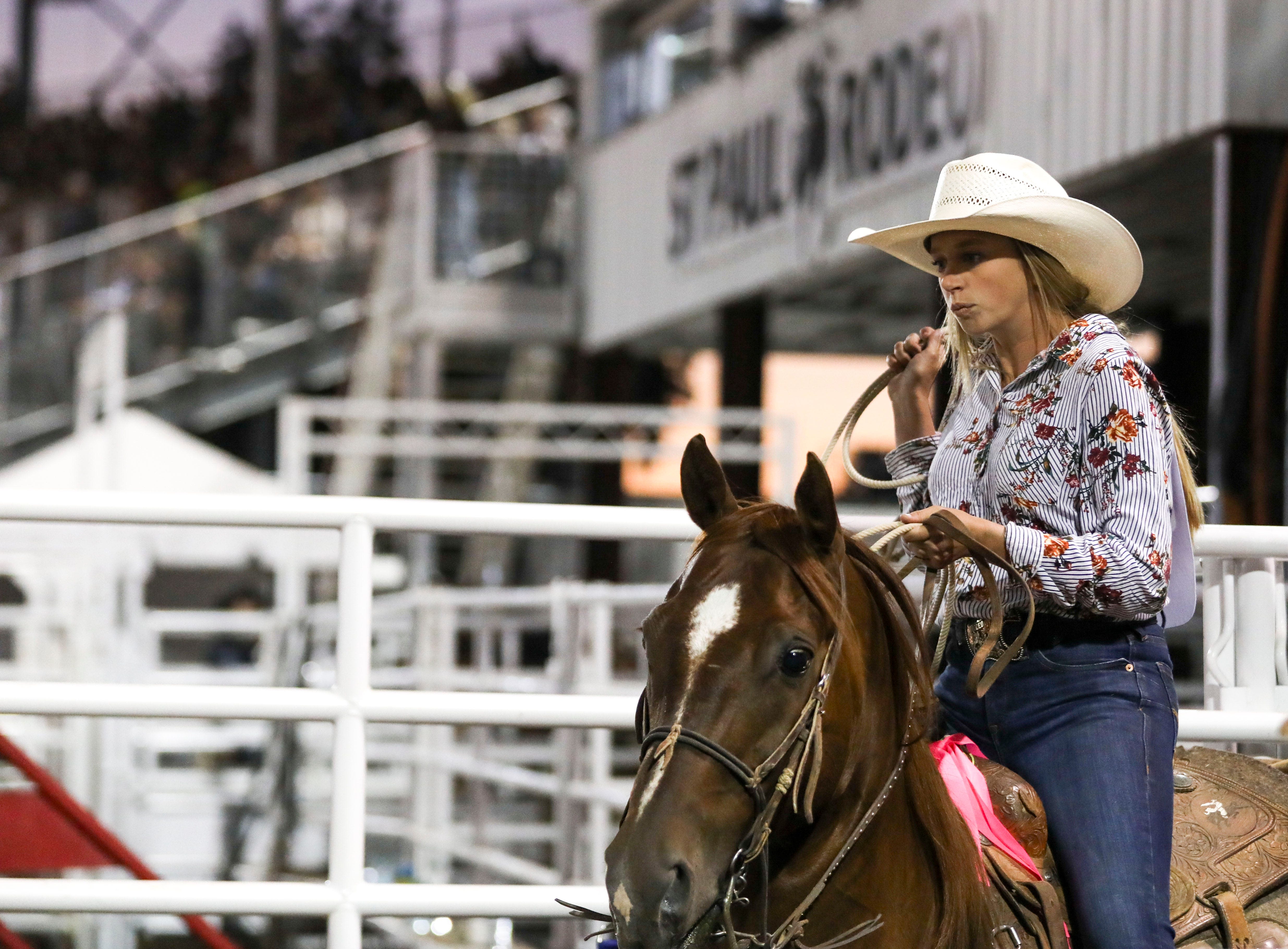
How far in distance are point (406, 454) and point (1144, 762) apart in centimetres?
1356

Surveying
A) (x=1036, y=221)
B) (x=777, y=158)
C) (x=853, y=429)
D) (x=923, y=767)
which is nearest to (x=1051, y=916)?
(x=923, y=767)

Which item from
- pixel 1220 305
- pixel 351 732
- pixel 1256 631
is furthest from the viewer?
pixel 1220 305

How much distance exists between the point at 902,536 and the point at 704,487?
1.16ft

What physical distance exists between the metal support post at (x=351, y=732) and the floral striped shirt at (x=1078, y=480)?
45.8 inches

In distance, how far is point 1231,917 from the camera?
2.81m

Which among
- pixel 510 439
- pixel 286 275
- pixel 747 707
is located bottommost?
pixel 747 707

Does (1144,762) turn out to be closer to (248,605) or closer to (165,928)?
(165,928)

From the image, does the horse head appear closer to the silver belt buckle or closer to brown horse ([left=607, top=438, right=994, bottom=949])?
brown horse ([left=607, top=438, right=994, bottom=949])

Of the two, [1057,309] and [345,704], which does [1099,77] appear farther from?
[345,704]

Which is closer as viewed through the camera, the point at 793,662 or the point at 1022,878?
the point at 793,662

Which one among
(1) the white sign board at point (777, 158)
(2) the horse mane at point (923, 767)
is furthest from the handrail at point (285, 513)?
(1) the white sign board at point (777, 158)

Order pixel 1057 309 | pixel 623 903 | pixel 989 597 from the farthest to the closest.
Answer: pixel 1057 309
pixel 989 597
pixel 623 903

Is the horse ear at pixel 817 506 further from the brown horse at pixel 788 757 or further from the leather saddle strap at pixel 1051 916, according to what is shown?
the leather saddle strap at pixel 1051 916

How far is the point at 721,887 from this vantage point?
83.9 inches
